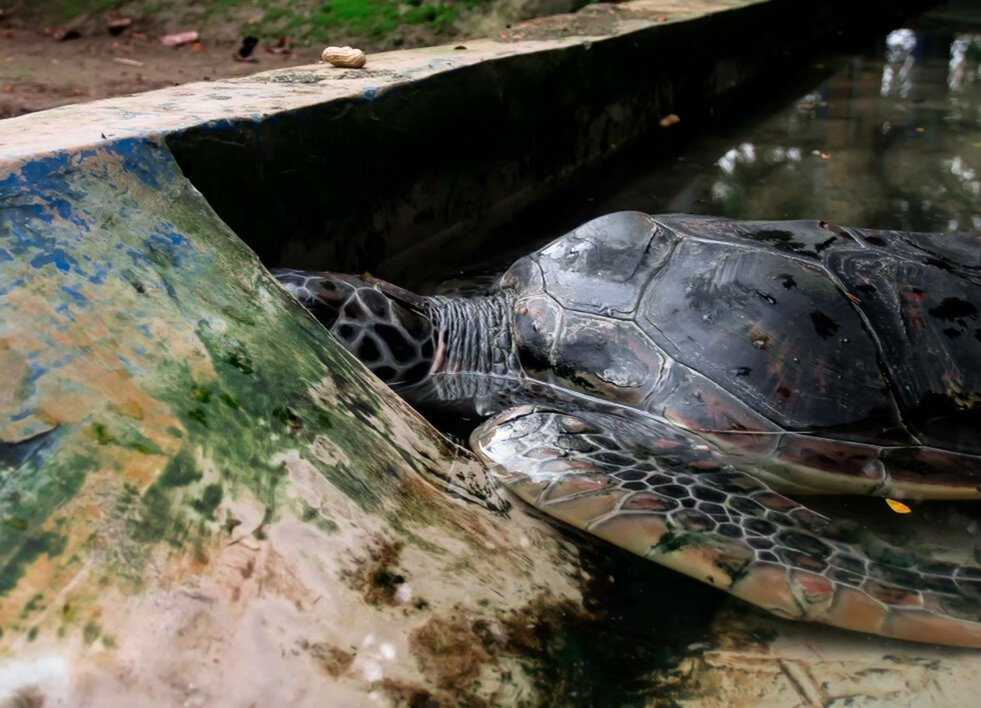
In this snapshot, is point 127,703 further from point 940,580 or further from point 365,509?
point 940,580

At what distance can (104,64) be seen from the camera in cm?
550

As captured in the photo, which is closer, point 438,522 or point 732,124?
point 438,522

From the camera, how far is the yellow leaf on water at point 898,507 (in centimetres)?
259

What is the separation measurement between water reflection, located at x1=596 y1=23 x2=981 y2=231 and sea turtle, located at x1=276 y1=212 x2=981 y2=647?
1.32 meters

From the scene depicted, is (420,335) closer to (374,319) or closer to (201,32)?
(374,319)

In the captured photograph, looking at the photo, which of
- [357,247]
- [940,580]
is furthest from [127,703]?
[357,247]

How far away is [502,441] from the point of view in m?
2.51

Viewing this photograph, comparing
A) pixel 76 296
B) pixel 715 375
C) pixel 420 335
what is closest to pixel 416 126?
pixel 420 335

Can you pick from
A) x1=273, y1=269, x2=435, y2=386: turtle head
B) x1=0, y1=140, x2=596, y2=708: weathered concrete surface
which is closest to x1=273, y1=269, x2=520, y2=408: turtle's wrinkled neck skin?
x1=273, y1=269, x2=435, y2=386: turtle head

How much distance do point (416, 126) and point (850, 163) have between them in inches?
111

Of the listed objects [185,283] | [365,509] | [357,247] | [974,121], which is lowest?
[974,121]

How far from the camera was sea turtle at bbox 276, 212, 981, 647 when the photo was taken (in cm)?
220

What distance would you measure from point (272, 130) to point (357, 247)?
0.76m

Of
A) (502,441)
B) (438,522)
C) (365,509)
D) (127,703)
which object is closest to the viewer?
(127,703)
